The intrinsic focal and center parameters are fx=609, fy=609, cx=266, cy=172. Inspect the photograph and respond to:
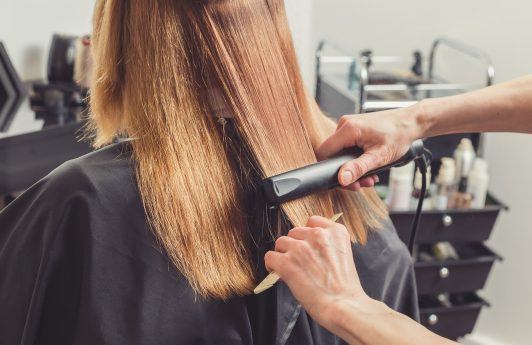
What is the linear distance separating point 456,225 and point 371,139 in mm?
984

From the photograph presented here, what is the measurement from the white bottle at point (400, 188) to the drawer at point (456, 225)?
0.07 metres

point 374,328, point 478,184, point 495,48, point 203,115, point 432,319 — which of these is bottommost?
point 432,319

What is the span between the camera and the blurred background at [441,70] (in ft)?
6.99

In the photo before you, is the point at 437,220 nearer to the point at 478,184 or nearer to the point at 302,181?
the point at 478,184

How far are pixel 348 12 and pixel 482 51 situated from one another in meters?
0.56

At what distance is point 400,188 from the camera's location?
2.02 metres

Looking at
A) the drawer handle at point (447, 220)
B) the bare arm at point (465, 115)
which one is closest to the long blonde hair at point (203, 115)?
the bare arm at point (465, 115)

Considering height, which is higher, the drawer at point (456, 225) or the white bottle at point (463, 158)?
the white bottle at point (463, 158)

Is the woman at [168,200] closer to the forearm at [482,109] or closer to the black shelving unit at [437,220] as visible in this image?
the forearm at [482,109]

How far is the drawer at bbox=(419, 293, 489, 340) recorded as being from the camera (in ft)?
7.07

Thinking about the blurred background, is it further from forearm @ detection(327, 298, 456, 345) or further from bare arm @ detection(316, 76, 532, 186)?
forearm @ detection(327, 298, 456, 345)

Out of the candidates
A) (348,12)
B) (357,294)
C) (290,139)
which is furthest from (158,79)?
(348,12)

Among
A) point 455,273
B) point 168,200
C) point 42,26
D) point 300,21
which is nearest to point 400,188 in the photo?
point 455,273

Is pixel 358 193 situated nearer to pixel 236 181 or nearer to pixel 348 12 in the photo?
pixel 236 181
